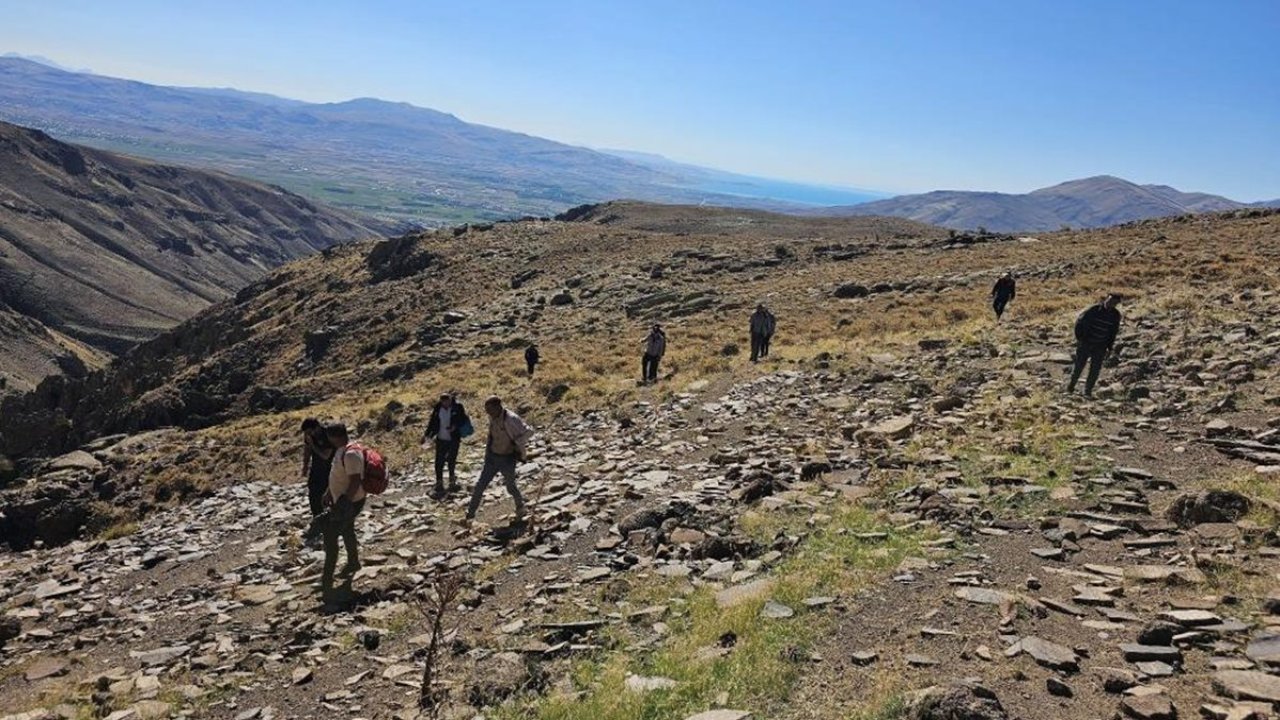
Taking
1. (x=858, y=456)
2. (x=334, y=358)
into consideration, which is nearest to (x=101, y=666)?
(x=858, y=456)

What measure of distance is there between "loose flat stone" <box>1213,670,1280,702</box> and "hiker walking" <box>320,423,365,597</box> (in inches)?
385

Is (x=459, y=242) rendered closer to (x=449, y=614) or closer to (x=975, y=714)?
(x=449, y=614)

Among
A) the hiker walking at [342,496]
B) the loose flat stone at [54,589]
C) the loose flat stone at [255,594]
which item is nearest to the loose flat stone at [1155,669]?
the hiker walking at [342,496]

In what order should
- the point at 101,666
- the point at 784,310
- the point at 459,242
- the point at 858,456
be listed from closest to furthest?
the point at 101,666, the point at 858,456, the point at 784,310, the point at 459,242

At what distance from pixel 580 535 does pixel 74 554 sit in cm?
1456

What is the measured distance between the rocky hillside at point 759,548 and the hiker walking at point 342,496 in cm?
66

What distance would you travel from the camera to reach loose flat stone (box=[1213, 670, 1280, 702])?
19.3 ft

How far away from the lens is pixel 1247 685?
19.9 ft

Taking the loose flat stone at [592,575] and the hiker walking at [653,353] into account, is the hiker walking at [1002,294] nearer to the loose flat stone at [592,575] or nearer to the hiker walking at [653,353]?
the hiker walking at [653,353]

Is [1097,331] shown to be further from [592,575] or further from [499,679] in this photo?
[499,679]

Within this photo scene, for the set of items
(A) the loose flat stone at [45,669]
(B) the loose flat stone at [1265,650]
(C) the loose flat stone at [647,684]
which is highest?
(B) the loose flat stone at [1265,650]

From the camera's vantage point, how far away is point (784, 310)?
132 feet

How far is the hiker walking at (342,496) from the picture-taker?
1109 cm

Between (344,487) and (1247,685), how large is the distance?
33.3 ft
